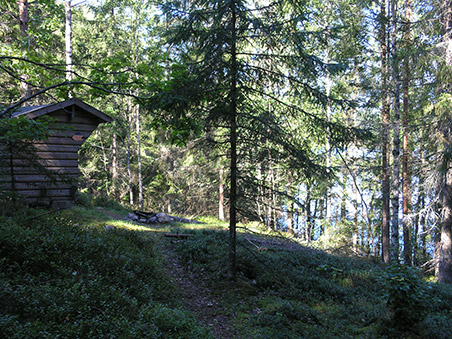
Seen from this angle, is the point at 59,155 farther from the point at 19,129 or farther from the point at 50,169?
the point at 19,129

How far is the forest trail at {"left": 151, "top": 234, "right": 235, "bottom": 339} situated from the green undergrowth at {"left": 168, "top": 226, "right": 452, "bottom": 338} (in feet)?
0.74

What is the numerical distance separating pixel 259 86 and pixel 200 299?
6.04 meters

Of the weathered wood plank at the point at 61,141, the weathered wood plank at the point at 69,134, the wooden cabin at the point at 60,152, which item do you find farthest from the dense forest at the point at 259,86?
the weathered wood plank at the point at 61,141

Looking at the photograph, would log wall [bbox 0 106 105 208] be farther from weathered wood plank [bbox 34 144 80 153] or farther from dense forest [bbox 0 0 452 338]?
dense forest [bbox 0 0 452 338]

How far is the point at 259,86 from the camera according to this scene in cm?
841

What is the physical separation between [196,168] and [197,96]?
14.5m

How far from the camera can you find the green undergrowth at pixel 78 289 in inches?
163

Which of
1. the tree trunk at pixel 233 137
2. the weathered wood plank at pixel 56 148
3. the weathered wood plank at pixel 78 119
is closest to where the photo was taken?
the tree trunk at pixel 233 137

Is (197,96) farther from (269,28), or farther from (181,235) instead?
(181,235)

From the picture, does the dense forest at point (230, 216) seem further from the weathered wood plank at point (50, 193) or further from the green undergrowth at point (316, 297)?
the weathered wood plank at point (50, 193)

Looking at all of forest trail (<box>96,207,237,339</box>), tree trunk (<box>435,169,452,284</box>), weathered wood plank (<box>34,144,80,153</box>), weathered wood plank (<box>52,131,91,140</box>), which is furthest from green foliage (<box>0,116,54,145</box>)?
tree trunk (<box>435,169,452,284</box>)

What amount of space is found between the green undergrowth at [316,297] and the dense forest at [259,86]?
2.56 ft

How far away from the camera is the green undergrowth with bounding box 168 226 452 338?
6.12 meters

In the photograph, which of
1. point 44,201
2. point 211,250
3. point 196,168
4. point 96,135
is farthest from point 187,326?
point 96,135
